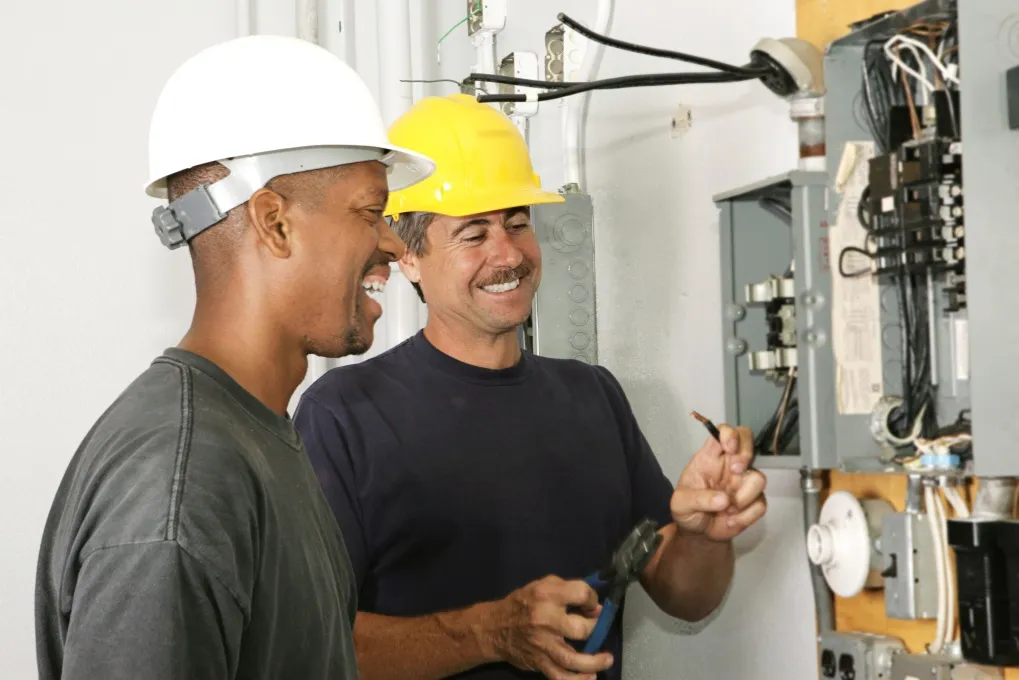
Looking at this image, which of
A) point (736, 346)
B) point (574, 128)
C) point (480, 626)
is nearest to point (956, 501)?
point (736, 346)

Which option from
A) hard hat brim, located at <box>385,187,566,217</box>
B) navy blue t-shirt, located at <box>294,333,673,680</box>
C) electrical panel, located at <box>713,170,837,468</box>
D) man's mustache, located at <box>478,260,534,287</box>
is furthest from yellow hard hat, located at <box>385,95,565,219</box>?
electrical panel, located at <box>713,170,837,468</box>

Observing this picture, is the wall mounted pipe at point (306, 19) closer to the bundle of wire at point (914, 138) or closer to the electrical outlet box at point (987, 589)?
the bundle of wire at point (914, 138)

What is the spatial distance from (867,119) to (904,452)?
1.43ft

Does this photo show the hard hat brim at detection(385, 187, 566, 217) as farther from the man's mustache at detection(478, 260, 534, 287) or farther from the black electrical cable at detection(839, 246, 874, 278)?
the black electrical cable at detection(839, 246, 874, 278)

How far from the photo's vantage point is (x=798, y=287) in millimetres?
1492

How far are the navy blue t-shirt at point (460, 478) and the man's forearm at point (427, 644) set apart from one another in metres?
0.07

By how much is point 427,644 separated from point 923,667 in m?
0.62

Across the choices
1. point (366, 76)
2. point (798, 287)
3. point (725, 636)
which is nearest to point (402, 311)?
point (366, 76)

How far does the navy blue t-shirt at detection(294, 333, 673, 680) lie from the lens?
1.57 metres

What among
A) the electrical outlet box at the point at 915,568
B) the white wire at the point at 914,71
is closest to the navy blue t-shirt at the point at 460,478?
the electrical outlet box at the point at 915,568

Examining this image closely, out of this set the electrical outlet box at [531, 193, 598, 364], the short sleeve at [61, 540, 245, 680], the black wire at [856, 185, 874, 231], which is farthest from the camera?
the electrical outlet box at [531, 193, 598, 364]

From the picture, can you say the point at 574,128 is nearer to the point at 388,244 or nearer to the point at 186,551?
the point at 388,244

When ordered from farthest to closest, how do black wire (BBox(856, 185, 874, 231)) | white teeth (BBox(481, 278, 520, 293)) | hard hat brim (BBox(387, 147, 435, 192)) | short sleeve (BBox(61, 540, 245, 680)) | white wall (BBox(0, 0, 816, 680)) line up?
white wall (BBox(0, 0, 816, 680))
white teeth (BBox(481, 278, 520, 293))
black wire (BBox(856, 185, 874, 231))
hard hat brim (BBox(387, 147, 435, 192))
short sleeve (BBox(61, 540, 245, 680))

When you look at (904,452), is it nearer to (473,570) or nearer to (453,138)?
(473,570)
